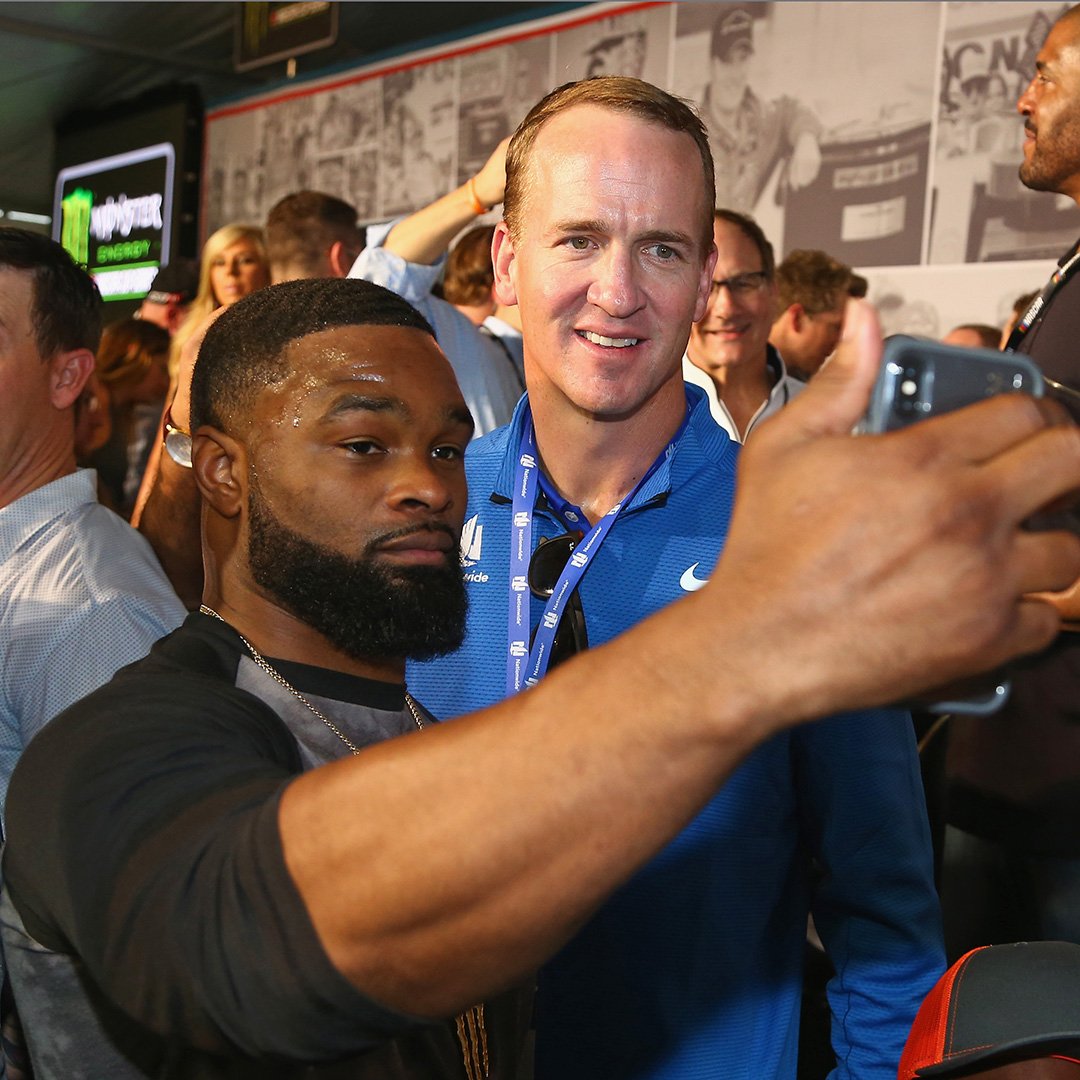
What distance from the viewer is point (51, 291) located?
2322 mm

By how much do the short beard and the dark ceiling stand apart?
6786mm

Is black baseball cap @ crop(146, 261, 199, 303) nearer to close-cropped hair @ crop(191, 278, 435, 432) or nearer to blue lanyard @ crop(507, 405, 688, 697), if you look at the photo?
blue lanyard @ crop(507, 405, 688, 697)

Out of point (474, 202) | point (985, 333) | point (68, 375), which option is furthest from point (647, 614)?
point (985, 333)

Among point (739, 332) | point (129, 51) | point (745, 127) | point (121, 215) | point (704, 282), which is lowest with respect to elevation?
point (704, 282)

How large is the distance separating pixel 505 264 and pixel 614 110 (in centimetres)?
31

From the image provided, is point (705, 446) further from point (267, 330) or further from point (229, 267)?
point (229, 267)

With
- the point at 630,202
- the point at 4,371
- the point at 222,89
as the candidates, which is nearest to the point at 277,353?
the point at 630,202

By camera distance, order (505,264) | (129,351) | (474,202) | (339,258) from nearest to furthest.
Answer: (505,264) < (474,202) < (339,258) < (129,351)

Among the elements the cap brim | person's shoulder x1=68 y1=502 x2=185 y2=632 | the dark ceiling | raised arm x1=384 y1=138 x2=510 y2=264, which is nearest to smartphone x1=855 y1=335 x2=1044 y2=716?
the cap brim

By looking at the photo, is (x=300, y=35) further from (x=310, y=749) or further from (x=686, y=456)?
(x=310, y=749)

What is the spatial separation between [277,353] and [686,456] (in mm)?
608

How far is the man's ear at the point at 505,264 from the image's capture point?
6.22ft

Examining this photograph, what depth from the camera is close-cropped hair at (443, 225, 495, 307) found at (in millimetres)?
4410

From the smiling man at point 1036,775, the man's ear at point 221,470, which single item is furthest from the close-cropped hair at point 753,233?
the man's ear at point 221,470
